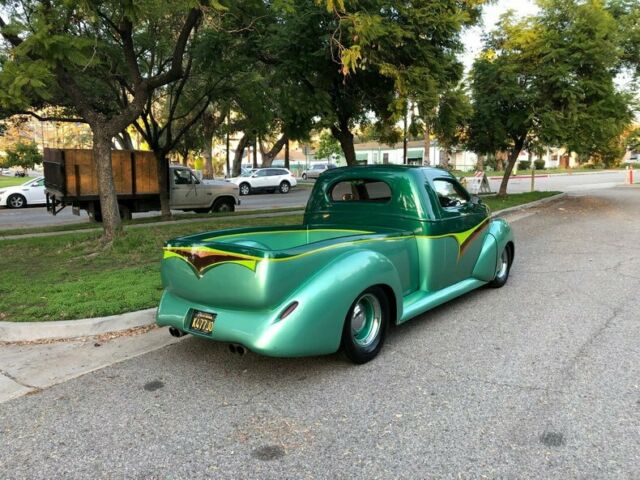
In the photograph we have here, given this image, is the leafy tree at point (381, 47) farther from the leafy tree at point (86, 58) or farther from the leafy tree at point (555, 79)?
the leafy tree at point (555, 79)

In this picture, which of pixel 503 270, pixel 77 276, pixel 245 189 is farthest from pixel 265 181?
pixel 503 270

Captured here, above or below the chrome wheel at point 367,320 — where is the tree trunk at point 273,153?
above

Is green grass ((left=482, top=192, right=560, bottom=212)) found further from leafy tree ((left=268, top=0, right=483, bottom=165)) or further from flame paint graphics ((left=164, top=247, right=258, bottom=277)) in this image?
flame paint graphics ((left=164, top=247, right=258, bottom=277))

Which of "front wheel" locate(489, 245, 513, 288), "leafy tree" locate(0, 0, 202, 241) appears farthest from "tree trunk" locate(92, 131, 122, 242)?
"front wheel" locate(489, 245, 513, 288)

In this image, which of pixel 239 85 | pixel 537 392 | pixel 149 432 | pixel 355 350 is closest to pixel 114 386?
pixel 149 432

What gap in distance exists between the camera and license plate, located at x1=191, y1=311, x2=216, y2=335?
388cm

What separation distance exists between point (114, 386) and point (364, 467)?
6.97 ft

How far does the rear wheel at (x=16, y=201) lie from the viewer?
912 inches

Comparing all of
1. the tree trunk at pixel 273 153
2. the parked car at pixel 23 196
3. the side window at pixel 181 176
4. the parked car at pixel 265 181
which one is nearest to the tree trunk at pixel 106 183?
the side window at pixel 181 176

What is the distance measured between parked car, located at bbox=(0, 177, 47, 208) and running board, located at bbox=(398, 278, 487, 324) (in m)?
23.4

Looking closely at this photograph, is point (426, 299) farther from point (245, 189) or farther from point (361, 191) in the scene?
point (245, 189)

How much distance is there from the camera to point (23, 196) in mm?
23391

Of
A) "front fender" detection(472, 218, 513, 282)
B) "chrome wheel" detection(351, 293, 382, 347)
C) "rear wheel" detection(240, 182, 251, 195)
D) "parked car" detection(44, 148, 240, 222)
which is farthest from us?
"rear wheel" detection(240, 182, 251, 195)

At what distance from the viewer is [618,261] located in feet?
26.6
